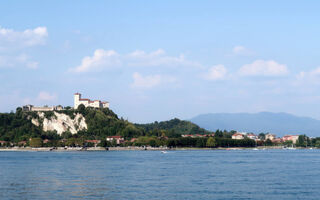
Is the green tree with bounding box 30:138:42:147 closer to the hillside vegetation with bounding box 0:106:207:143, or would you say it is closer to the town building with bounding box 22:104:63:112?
the hillside vegetation with bounding box 0:106:207:143

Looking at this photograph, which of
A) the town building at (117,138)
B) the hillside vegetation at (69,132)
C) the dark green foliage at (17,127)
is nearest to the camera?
the town building at (117,138)

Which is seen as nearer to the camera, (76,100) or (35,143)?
(35,143)

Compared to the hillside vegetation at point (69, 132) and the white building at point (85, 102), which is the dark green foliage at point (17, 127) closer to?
the hillside vegetation at point (69, 132)

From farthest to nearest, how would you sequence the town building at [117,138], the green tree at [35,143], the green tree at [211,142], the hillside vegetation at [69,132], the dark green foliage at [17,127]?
the hillside vegetation at [69,132], the dark green foliage at [17,127], the green tree at [211,142], the town building at [117,138], the green tree at [35,143]

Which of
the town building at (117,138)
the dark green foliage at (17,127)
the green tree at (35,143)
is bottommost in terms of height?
the green tree at (35,143)

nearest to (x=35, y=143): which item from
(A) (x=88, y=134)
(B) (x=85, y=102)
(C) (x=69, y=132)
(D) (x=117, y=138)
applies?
(C) (x=69, y=132)

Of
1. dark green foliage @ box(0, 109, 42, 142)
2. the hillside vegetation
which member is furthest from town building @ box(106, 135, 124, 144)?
dark green foliage @ box(0, 109, 42, 142)

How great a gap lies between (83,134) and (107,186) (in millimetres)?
138278

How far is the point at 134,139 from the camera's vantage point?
174 m

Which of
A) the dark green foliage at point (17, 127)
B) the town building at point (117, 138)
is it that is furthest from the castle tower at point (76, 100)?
the town building at point (117, 138)

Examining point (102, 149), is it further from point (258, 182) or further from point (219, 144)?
point (258, 182)

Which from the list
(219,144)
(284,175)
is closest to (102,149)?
(219,144)

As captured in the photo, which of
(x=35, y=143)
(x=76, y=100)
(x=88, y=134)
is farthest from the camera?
(x=76, y=100)

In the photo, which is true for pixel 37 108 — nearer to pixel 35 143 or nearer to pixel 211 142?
pixel 35 143
